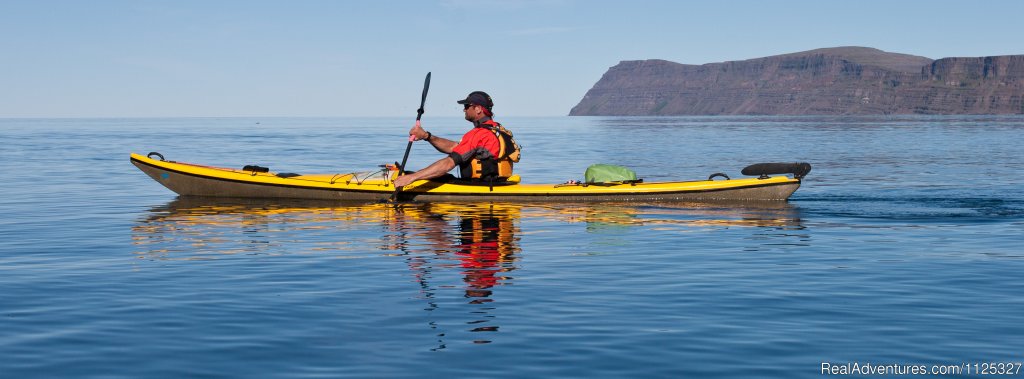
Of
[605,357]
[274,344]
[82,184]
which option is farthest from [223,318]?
[82,184]

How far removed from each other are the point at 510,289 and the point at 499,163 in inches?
316

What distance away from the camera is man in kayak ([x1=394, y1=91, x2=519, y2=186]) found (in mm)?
Answer: 16719

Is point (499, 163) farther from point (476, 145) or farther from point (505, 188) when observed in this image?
point (476, 145)

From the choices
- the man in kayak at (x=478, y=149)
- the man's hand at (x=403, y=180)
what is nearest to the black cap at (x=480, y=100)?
the man in kayak at (x=478, y=149)

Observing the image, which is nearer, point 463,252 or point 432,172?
point 463,252

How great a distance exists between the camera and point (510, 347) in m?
7.27

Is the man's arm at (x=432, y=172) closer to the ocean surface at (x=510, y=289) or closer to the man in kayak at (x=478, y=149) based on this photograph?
the man in kayak at (x=478, y=149)

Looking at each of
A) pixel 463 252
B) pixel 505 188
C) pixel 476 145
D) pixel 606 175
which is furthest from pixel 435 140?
pixel 463 252

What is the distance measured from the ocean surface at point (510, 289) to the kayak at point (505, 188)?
0.83 ft

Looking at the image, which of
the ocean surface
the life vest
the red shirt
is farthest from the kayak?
the red shirt

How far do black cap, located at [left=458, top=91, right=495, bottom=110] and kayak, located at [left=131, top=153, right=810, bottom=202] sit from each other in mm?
1486

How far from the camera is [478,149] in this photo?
55.9 ft

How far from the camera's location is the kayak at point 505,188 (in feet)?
58.3

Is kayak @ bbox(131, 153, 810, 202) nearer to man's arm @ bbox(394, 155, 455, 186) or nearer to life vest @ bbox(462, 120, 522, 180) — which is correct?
life vest @ bbox(462, 120, 522, 180)
